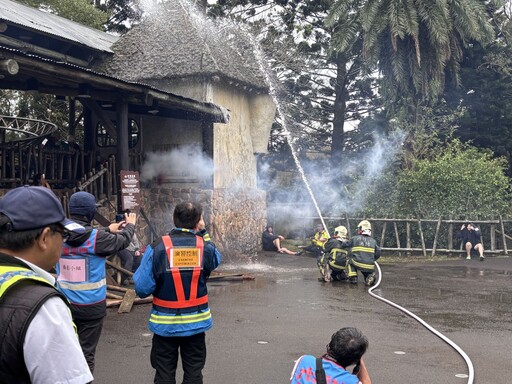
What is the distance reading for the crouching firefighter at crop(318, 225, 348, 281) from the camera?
12.1 metres

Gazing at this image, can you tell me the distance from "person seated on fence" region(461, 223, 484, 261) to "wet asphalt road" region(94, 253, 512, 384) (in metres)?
4.08

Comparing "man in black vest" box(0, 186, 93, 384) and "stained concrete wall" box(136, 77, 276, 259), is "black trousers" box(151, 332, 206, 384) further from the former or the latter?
"stained concrete wall" box(136, 77, 276, 259)

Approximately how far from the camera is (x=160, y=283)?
14.9 feet

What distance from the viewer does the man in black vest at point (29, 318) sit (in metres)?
1.77

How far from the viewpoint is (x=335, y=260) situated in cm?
1212

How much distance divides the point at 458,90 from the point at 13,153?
67.0 ft

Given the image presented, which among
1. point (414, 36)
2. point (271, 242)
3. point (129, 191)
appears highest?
point (414, 36)

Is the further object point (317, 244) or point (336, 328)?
point (317, 244)

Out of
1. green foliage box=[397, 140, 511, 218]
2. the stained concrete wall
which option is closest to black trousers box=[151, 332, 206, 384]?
the stained concrete wall

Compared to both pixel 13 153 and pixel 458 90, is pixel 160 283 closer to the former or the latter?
pixel 13 153

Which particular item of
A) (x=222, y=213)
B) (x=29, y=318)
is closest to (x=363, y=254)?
(x=222, y=213)

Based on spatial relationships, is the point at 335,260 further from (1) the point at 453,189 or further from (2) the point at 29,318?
(2) the point at 29,318

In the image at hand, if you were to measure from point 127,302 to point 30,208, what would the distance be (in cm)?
735

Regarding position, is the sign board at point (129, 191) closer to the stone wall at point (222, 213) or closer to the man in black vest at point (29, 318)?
the stone wall at point (222, 213)
